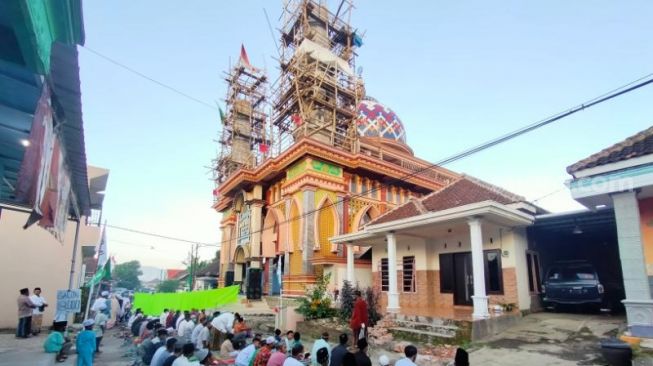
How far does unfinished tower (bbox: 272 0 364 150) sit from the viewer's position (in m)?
23.3

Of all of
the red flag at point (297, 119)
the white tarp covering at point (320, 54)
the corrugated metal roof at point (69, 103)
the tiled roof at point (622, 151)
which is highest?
the white tarp covering at point (320, 54)

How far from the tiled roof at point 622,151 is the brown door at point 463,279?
5902 millimetres

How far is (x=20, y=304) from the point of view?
12.1 metres

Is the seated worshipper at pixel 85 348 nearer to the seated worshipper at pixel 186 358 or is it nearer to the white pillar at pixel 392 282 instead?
the seated worshipper at pixel 186 358

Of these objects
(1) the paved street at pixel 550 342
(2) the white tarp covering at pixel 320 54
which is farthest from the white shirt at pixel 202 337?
(2) the white tarp covering at pixel 320 54

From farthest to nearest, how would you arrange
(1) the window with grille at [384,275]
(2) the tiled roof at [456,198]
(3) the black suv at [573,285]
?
(1) the window with grille at [384,275] < (2) the tiled roof at [456,198] < (3) the black suv at [573,285]

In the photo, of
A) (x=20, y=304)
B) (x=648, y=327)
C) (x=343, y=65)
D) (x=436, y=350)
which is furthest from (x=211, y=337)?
(x=343, y=65)

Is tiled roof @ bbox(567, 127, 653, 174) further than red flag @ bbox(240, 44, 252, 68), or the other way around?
red flag @ bbox(240, 44, 252, 68)

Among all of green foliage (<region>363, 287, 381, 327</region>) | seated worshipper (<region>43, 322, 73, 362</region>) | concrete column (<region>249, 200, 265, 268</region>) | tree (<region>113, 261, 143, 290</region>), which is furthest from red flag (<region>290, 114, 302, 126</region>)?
tree (<region>113, 261, 143, 290</region>)

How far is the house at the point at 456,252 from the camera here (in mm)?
11748

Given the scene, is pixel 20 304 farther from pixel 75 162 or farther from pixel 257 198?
pixel 257 198

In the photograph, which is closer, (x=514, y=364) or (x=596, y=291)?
(x=514, y=364)

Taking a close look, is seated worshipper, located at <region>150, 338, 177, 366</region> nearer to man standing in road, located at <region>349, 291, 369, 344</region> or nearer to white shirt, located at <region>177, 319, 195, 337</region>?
man standing in road, located at <region>349, 291, 369, 344</region>

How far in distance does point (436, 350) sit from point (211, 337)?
7008 millimetres
